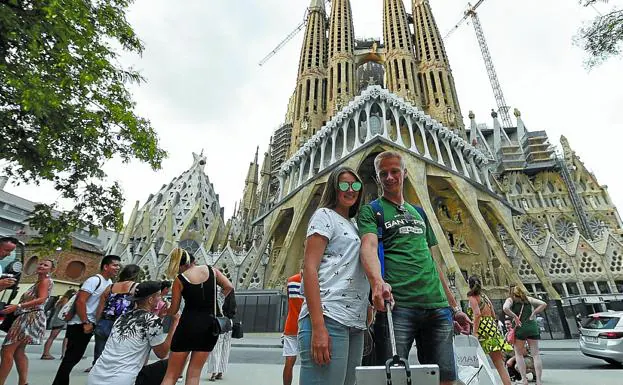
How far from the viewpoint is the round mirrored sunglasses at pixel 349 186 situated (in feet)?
6.57

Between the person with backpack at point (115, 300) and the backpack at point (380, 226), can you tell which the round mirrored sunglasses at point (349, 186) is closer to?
the backpack at point (380, 226)

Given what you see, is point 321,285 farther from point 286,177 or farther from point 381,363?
point 286,177

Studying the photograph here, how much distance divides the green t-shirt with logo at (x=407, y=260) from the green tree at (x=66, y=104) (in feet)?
16.1

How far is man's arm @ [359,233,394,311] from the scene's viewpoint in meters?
1.59

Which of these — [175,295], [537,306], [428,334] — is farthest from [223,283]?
[537,306]

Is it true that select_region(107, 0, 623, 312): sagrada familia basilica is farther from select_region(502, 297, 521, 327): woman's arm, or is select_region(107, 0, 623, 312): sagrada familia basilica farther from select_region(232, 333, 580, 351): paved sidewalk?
select_region(502, 297, 521, 327): woman's arm

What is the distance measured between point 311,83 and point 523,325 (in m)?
30.4

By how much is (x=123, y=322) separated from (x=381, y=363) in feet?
7.27

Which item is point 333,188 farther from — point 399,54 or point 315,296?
point 399,54

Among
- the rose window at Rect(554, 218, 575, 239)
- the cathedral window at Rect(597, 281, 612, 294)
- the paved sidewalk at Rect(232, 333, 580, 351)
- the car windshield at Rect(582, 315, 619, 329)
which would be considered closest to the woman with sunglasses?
the car windshield at Rect(582, 315, 619, 329)

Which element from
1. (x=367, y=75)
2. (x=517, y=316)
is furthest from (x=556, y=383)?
(x=367, y=75)

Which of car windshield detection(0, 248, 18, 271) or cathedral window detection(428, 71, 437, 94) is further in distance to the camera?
cathedral window detection(428, 71, 437, 94)

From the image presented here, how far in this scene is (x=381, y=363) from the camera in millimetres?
1951

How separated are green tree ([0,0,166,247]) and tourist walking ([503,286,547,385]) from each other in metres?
6.83
